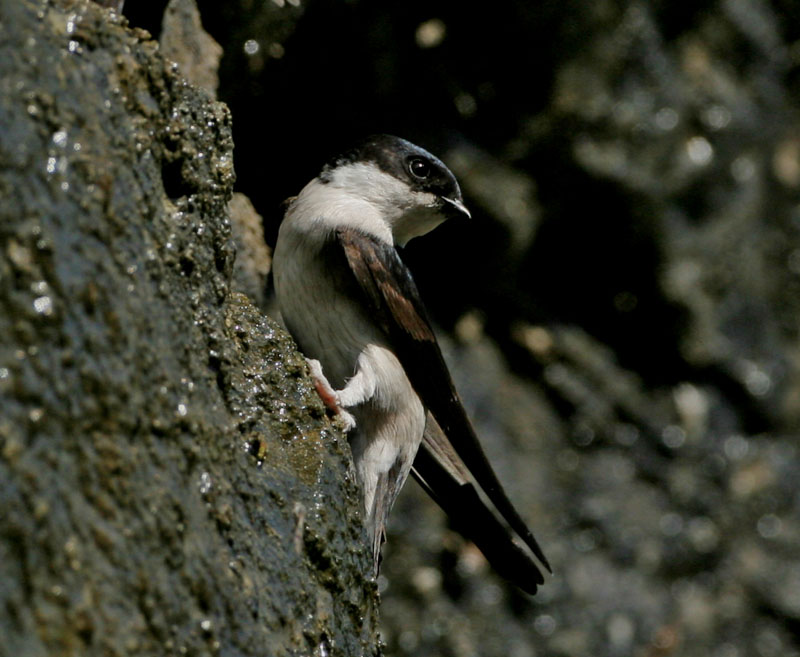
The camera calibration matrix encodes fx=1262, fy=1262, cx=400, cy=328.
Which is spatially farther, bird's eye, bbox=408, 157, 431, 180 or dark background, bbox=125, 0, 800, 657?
dark background, bbox=125, 0, 800, 657

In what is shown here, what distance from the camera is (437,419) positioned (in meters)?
3.33

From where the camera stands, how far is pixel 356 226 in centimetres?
330

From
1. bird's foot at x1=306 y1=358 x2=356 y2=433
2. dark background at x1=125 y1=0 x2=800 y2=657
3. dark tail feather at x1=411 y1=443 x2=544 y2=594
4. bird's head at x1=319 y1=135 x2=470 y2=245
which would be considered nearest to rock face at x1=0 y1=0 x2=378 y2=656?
bird's foot at x1=306 y1=358 x2=356 y2=433

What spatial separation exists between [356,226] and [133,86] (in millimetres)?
1172

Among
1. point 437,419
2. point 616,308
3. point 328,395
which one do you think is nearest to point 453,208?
point 437,419

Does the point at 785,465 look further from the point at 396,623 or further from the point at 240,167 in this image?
the point at 240,167

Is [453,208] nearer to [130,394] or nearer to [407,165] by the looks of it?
[407,165]

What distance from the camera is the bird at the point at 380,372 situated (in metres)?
3.16

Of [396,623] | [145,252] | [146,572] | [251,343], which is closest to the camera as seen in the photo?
[146,572]

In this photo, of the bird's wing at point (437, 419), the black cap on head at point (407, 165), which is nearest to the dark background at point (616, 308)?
the black cap on head at point (407, 165)

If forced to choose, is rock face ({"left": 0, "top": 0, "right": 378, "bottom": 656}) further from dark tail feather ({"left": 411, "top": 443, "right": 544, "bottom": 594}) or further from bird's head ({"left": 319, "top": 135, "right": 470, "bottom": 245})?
bird's head ({"left": 319, "top": 135, "right": 470, "bottom": 245})

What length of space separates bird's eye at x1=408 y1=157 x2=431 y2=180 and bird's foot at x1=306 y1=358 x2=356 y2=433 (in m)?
0.91

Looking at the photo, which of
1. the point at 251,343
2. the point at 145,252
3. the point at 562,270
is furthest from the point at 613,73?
the point at 145,252

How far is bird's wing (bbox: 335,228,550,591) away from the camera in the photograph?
3.20 m
